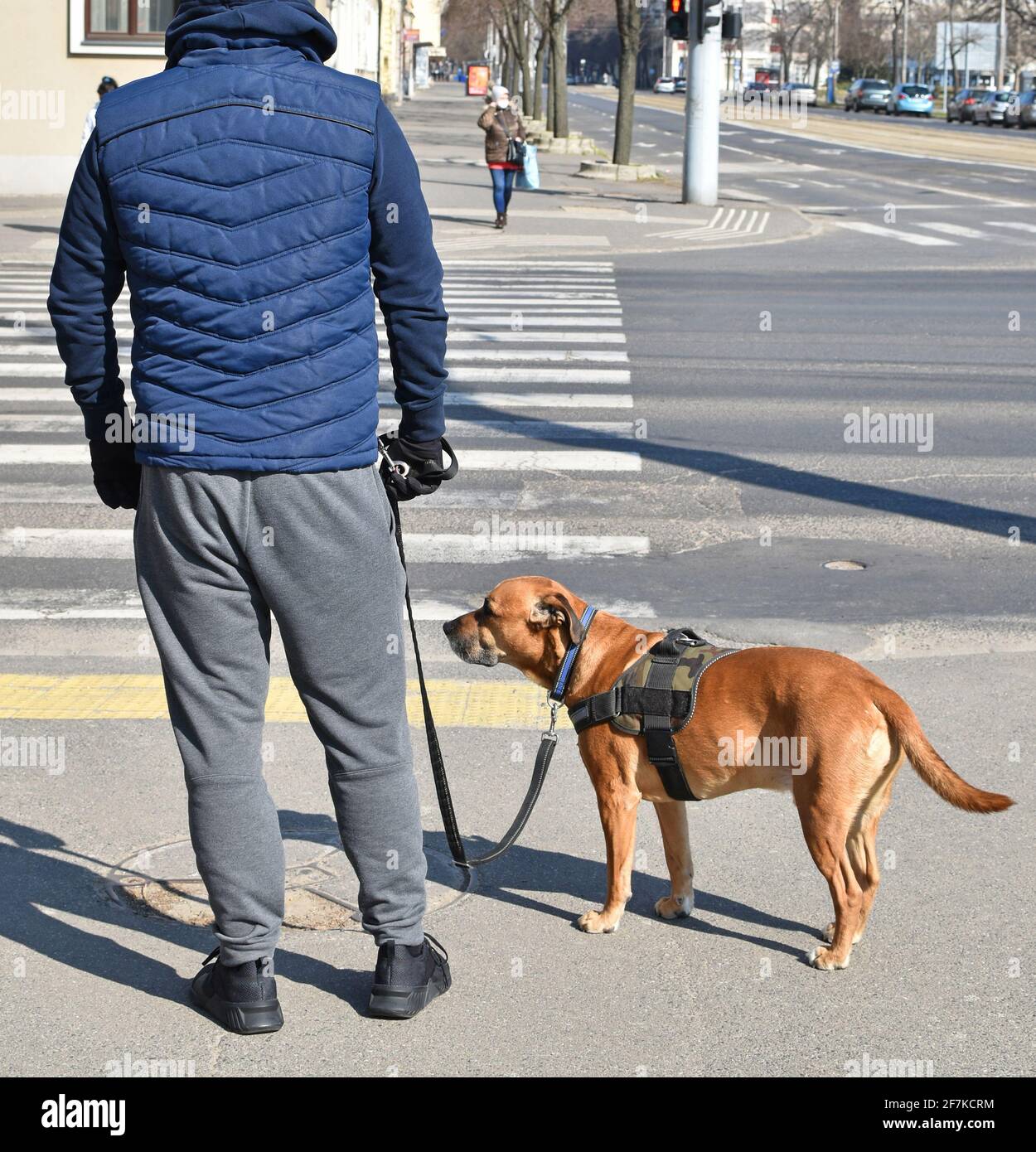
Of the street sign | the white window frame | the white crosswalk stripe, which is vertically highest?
the street sign

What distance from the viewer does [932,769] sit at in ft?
12.1

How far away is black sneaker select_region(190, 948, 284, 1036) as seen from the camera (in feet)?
11.4

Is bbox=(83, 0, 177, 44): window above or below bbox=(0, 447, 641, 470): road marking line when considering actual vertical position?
above

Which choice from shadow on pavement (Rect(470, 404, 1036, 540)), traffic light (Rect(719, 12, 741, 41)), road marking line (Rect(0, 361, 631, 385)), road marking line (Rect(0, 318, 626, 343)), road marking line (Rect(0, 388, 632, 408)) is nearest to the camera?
shadow on pavement (Rect(470, 404, 1036, 540))

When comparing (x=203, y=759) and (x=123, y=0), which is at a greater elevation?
(x=123, y=0)

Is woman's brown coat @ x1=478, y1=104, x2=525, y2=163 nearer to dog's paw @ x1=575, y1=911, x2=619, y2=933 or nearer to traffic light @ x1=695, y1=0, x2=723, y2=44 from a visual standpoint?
traffic light @ x1=695, y1=0, x2=723, y2=44

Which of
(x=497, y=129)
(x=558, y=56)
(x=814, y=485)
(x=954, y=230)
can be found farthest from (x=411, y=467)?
(x=558, y=56)

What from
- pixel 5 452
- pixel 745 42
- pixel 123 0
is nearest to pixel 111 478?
pixel 5 452

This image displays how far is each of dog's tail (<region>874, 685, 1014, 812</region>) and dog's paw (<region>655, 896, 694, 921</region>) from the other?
75 cm

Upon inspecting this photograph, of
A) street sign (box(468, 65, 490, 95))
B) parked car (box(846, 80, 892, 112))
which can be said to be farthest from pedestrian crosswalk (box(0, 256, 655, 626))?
parked car (box(846, 80, 892, 112))

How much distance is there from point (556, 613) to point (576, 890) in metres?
0.79

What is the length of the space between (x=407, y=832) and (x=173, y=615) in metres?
0.71

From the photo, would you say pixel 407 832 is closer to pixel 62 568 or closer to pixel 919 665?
pixel 919 665
